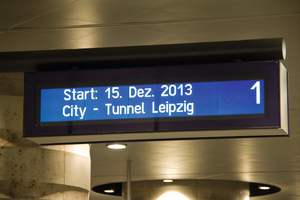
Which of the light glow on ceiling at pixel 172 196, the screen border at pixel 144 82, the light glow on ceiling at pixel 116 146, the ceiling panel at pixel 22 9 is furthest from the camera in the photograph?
the light glow on ceiling at pixel 172 196

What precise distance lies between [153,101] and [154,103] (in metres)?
0.02

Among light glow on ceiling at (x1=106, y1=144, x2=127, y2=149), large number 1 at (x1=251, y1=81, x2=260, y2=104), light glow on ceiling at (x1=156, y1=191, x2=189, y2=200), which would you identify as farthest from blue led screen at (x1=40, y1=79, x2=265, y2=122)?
light glow on ceiling at (x1=156, y1=191, x2=189, y2=200)

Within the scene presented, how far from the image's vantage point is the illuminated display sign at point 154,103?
4363mm

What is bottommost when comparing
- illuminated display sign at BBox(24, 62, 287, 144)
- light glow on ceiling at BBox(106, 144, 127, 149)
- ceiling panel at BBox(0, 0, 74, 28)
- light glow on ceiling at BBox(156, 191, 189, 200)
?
light glow on ceiling at BBox(156, 191, 189, 200)

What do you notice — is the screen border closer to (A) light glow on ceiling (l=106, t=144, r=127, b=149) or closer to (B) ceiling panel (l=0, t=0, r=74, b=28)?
(B) ceiling panel (l=0, t=0, r=74, b=28)

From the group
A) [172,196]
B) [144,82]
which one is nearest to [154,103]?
[144,82]

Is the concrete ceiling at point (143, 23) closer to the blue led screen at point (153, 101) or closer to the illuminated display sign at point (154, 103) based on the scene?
the illuminated display sign at point (154, 103)

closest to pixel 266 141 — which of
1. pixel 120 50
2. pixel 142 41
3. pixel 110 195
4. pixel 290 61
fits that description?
pixel 290 61

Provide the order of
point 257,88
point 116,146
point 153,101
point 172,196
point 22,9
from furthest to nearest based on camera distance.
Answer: point 172,196 → point 116,146 → point 22,9 → point 153,101 → point 257,88

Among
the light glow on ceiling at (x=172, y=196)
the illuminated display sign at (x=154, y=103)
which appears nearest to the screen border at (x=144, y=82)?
the illuminated display sign at (x=154, y=103)

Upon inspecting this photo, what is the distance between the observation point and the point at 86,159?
22.9 feet

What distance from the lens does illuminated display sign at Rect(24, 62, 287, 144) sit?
14.3ft

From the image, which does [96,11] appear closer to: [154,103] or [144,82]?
[144,82]

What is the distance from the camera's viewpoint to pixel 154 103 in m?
4.48
